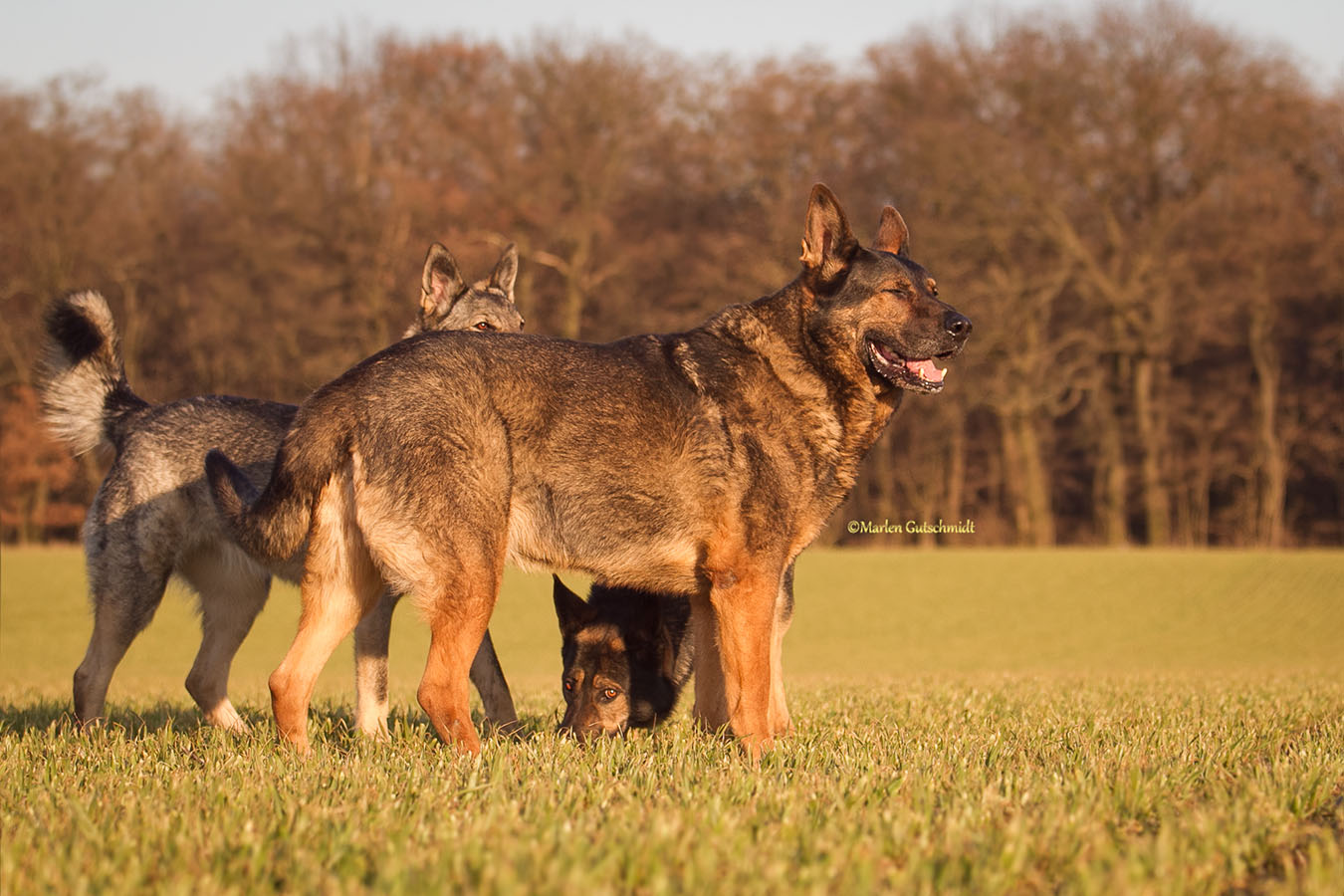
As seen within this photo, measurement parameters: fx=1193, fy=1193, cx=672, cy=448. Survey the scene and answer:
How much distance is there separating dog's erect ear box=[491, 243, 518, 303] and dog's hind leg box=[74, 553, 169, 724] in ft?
11.2

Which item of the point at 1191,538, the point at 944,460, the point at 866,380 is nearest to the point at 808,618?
the point at 944,460

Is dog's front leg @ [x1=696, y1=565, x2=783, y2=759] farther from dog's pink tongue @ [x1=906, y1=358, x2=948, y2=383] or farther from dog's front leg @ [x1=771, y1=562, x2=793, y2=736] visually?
dog's pink tongue @ [x1=906, y1=358, x2=948, y2=383]

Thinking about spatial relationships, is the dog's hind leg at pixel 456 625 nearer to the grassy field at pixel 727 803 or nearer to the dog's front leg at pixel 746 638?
the grassy field at pixel 727 803

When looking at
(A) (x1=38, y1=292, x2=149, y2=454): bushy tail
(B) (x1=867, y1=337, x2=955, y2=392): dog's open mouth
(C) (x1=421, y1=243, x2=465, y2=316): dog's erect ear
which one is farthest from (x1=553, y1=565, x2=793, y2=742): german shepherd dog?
(A) (x1=38, y1=292, x2=149, y2=454): bushy tail

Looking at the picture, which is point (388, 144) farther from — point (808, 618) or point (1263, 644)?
point (1263, 644)

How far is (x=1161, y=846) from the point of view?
299cm

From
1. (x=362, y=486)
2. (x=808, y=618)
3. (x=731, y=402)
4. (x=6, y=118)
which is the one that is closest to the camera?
(x=362, y=486)

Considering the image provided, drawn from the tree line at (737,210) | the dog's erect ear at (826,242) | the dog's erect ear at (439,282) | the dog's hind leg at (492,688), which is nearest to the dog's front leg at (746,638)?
the dog's erect ear at (826,242)

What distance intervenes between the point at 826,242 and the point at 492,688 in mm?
3218

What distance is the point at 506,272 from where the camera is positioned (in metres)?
9.20

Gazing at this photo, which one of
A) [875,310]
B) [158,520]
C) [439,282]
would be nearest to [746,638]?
[875,310]

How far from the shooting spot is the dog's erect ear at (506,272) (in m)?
9.15

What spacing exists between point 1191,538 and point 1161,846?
38436 millimetres

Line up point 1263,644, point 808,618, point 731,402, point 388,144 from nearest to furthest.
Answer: point 731,402 < point 1263,644 < point 808,618 < point 388,144
